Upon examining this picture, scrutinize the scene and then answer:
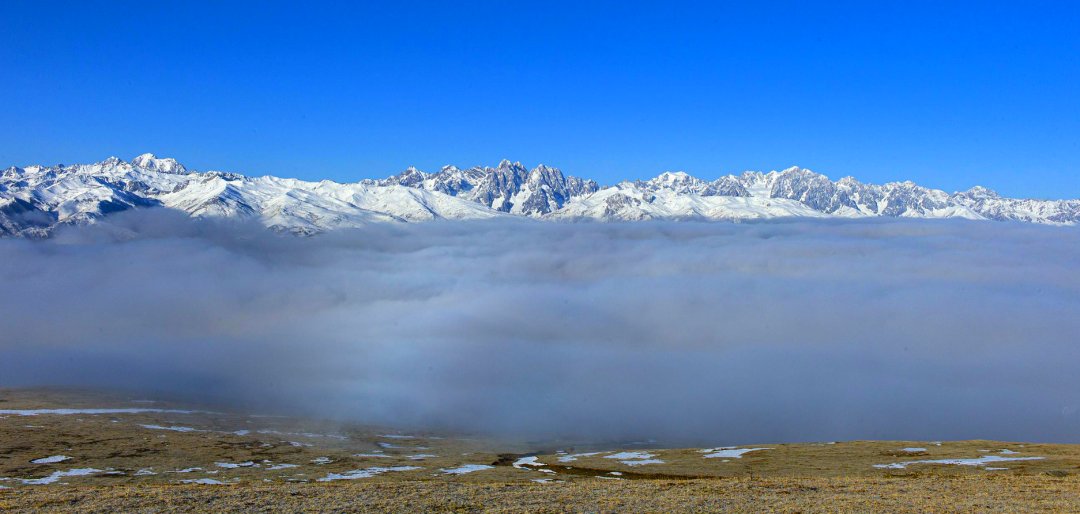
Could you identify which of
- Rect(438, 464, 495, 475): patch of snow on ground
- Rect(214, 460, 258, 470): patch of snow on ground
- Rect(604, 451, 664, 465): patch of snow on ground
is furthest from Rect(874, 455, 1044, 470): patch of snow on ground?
Rect(214, 460, 258, 470): patch of snow on ground

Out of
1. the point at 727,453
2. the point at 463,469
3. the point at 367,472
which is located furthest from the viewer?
the point at 727,453

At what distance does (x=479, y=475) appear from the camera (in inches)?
4318

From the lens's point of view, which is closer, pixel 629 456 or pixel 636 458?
pixel 636 458

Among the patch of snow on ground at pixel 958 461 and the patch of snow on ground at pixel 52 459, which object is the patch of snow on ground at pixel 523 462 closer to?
the patch of snow on ground at pixel 958 461

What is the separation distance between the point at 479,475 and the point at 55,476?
65.7 metres

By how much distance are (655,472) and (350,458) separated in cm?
6791

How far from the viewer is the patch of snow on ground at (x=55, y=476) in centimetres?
10243

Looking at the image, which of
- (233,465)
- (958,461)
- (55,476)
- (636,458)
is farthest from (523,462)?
(55,476)

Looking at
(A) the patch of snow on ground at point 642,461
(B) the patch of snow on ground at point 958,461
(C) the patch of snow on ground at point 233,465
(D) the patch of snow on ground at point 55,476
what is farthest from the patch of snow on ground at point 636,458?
(D) the patch of snow on ground at point 55,476

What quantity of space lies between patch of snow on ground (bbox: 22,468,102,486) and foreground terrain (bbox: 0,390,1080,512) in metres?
0.43

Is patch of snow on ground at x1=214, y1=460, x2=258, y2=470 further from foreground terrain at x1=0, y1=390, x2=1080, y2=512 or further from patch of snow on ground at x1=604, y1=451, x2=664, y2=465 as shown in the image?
patch of snow on ground at x1=604, y1=451, x2=664, y2=465

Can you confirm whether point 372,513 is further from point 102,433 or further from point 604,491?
point 102,433

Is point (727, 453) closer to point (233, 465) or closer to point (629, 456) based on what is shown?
point (629, 456)

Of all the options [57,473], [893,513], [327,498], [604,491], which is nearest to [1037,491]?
[893,513]
